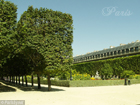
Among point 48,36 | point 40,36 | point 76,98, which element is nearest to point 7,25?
point 40,36

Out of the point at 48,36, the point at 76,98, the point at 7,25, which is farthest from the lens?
the point at 48,36

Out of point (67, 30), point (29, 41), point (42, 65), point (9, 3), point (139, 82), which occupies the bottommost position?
A: point (139, 82)

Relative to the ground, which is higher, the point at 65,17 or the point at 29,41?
the point at 65,17

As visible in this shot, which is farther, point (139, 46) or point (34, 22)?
point (139, 46)

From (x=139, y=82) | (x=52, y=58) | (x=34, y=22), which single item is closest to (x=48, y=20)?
(x=34, y=22)

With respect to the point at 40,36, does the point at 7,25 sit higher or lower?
higher

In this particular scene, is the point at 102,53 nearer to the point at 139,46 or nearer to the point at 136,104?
the point at 139,46

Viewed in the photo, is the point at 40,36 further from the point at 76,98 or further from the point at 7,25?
the point at 76,98

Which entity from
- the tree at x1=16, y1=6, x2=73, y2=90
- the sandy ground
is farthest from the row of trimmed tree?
the sandy ground

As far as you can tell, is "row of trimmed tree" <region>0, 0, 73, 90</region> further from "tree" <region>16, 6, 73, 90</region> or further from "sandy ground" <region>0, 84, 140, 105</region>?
"sandy ground" <region>0, 84, 140, 105</region>

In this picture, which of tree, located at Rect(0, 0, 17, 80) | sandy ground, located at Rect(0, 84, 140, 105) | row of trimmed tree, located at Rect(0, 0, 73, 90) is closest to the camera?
sandy ground, located at Rect(0, 84, 140, 105)

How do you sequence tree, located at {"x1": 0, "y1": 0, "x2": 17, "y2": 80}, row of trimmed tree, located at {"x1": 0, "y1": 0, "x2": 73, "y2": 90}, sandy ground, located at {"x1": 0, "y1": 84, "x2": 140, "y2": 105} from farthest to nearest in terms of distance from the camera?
row of trimmed tree, located at {"x1": 0, "y1": 0, "x2": 73, "y2": 90}
tree, located at {"x1": 0, "y1": 0, "x2": 17, "y2": 80}
sandy ground, located at {"x1": 0, "y1": 84, "x2": 140, "y2": 105}

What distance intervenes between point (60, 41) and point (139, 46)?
47.5 metres

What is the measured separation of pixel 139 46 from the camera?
204 ft
